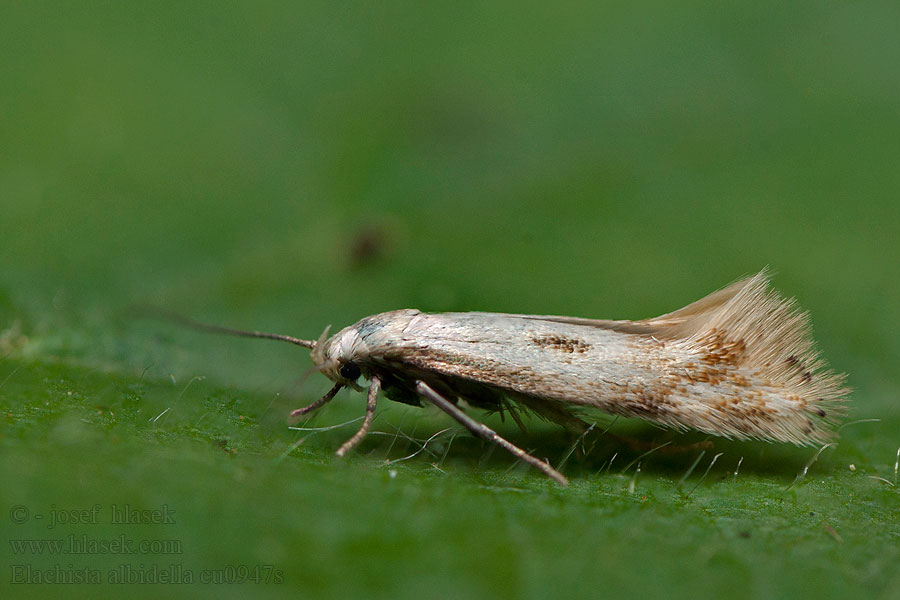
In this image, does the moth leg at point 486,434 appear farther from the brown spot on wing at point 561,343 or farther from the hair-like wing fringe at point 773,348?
the hair-like wing fringe at point 773,348

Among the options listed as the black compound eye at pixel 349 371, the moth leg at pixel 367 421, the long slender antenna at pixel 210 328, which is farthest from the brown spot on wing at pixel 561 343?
the long slender antenna at pixel 210 328

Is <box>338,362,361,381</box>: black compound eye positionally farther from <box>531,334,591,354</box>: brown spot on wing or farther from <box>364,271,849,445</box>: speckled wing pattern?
<box>531,334,591,354</box>: brown spot on wing

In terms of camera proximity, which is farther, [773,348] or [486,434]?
[773,348]

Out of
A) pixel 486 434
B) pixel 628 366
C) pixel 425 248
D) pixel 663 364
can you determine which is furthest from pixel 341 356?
pixel 663 364

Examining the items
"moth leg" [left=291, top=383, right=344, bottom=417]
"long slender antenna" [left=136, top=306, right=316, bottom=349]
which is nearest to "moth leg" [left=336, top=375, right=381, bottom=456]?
"moth leg" [left=291, top=383, right=344, bottom=417]

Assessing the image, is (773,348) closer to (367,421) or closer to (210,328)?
(367,421)

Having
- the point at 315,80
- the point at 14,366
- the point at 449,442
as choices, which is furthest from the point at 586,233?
the point at 14,366
